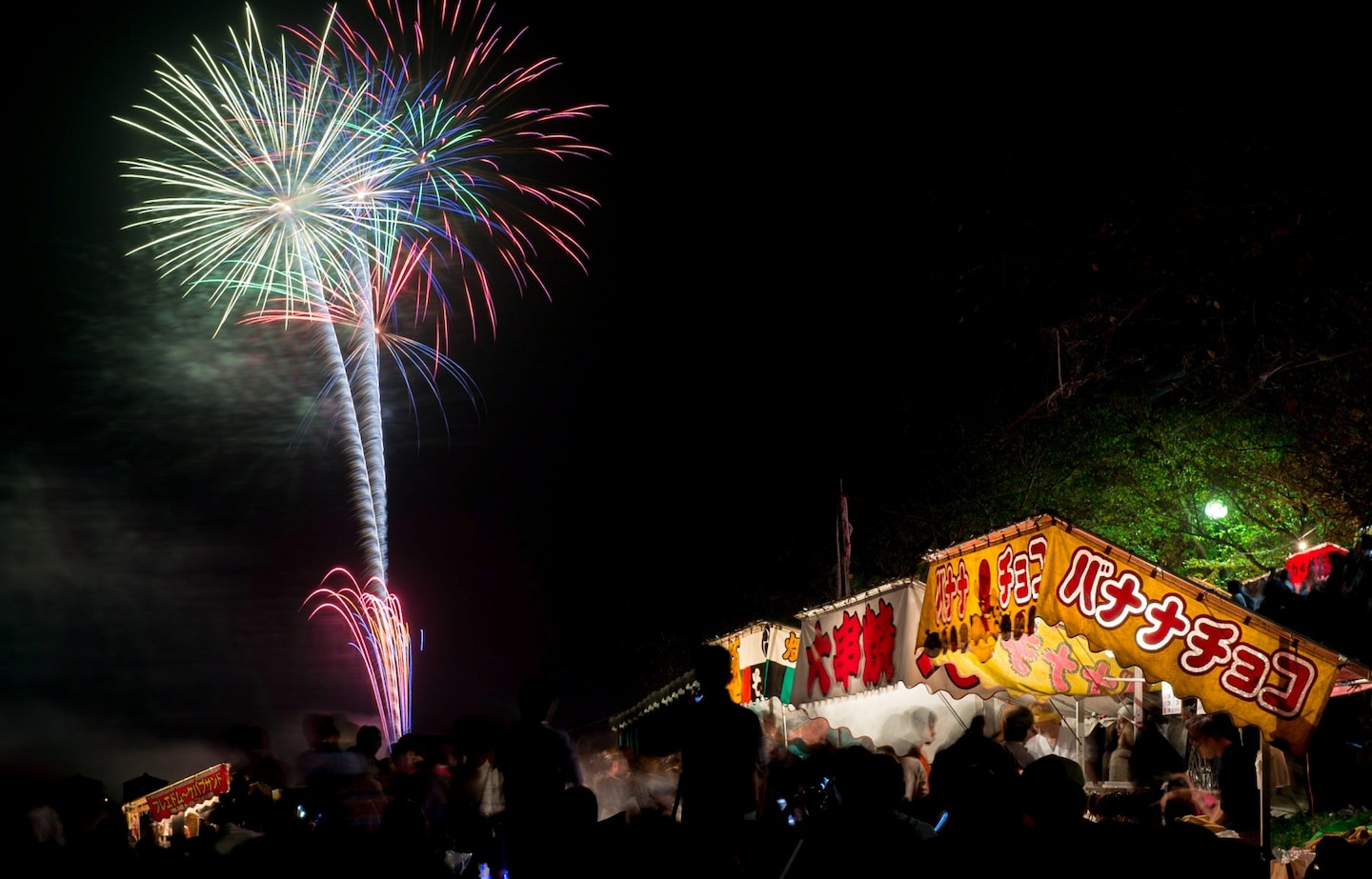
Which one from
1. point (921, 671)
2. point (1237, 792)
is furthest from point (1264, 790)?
point (921, 671)

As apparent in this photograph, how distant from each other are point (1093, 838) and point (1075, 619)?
399 centimetres

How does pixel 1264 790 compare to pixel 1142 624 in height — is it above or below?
below

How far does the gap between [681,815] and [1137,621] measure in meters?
3.31

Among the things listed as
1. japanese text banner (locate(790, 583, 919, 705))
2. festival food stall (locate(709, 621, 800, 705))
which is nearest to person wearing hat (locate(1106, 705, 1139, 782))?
japanese text banner (locate(790, 583, 919, 705))

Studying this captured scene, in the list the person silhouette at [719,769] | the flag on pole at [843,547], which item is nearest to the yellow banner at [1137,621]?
the person silhouette at [719,769]

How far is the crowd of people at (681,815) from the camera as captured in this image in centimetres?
339

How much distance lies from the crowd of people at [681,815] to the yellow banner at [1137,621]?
2.97 feet

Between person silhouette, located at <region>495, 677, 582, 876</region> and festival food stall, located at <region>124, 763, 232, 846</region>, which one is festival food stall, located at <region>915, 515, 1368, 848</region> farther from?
festival food stall, located at <region>124, 763, 232, 846</region>

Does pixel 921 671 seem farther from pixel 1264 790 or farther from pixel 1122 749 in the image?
pixel 1264 790

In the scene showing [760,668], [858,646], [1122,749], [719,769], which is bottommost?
[719,769]

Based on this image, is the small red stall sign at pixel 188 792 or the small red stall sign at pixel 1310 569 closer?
the small red stall sign at pixel 1310 569

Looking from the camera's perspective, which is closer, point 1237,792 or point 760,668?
point 1237,792

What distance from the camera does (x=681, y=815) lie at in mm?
5172

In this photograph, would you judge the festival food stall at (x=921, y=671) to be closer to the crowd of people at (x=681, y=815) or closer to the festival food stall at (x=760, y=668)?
the festival food stall at (x=760, y=668)
